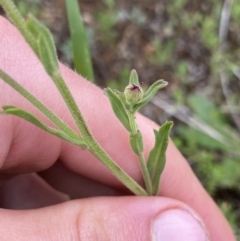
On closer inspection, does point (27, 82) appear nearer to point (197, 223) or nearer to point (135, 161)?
point (135, 161)

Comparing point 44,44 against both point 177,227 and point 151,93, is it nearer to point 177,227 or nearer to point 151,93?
point 151,93

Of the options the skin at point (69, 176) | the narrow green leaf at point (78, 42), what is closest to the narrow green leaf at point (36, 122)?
the skin at point (69, 176)

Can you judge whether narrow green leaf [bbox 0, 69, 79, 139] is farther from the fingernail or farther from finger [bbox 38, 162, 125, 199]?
finger [bbox 38, 162, 125, 199]

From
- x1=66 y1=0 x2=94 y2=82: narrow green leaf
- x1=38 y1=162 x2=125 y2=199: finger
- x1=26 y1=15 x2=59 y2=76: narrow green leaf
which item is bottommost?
x1=38 y1=162 x2=125 y2=199: finger

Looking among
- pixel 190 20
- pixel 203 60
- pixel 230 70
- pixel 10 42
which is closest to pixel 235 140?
pixel 230 70

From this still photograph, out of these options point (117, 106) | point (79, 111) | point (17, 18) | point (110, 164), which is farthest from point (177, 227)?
point (17, 18)

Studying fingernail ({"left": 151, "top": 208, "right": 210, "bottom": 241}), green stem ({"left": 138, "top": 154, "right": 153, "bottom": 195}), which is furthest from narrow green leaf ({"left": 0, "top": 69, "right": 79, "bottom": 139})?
fingernail ({"left": 151, "top": 208, "right": 210, "bottom": 241})
